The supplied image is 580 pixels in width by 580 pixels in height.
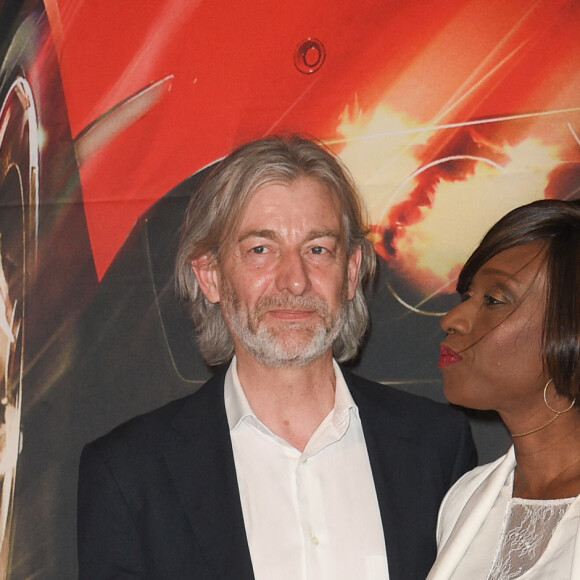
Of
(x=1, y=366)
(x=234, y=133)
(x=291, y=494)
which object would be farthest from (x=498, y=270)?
(x=1, y=366)

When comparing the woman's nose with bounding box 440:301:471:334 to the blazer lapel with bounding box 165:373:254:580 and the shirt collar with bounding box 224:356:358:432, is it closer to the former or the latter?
the shirt collar with bounding box 224:356:358:432

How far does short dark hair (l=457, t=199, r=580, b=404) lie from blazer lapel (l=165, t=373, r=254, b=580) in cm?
68

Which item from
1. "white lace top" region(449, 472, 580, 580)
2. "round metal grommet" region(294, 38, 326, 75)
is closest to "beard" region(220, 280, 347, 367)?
"white lace top" region(449, 472, 580, 580)

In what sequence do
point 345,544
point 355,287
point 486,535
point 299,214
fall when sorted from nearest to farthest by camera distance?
1. point 486,535
2. point 345,544
3. point 299,214
4. point 355,287

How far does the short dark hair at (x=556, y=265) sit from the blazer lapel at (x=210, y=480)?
68cm

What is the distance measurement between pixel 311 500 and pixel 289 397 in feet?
0.90

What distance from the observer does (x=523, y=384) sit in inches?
63.5

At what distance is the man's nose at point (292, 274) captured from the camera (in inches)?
77.4

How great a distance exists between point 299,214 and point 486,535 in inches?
33.0

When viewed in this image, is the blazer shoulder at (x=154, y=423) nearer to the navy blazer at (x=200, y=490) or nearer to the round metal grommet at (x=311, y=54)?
the navy blazer at (x=200, y=490)

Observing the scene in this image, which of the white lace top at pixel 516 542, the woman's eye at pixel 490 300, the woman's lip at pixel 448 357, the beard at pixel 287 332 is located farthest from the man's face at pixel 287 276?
the white lace top at pixel 516 542

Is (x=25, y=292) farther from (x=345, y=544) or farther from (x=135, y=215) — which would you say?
(x=345, y=544)

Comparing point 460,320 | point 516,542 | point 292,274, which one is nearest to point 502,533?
point 516,542

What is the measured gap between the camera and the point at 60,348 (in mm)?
2418
